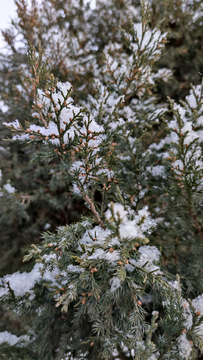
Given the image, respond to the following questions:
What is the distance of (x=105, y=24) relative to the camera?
3.25 m

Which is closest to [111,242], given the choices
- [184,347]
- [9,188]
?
[184,347]

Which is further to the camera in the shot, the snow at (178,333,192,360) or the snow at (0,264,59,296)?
the snow at (0,264,59,296)

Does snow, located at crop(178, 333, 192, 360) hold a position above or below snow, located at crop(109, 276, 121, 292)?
below

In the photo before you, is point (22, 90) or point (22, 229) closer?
point (22, 90)

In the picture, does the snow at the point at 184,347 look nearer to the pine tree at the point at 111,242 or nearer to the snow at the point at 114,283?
the pine tree at the point at 111,242

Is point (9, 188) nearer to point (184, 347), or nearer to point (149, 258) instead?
point (149, 258)

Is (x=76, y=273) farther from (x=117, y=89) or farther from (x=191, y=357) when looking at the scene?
(x=117, y=89)

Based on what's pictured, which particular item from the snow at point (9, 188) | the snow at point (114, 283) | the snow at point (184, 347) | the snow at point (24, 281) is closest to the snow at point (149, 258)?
the snow at point (114, 283)

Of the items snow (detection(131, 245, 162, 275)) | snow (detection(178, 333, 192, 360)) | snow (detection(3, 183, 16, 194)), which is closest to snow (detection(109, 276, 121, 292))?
snow (detection(131, 245, 162, 275))

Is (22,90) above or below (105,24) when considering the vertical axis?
below

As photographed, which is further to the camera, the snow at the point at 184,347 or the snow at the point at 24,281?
the snow at the point at 24,281

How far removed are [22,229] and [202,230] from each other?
7.70 ft

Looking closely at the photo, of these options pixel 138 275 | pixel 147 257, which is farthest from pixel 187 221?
pixel 138 275

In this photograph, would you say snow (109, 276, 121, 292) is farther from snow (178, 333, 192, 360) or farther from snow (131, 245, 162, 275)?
snow (178, 333, 192, 360)
